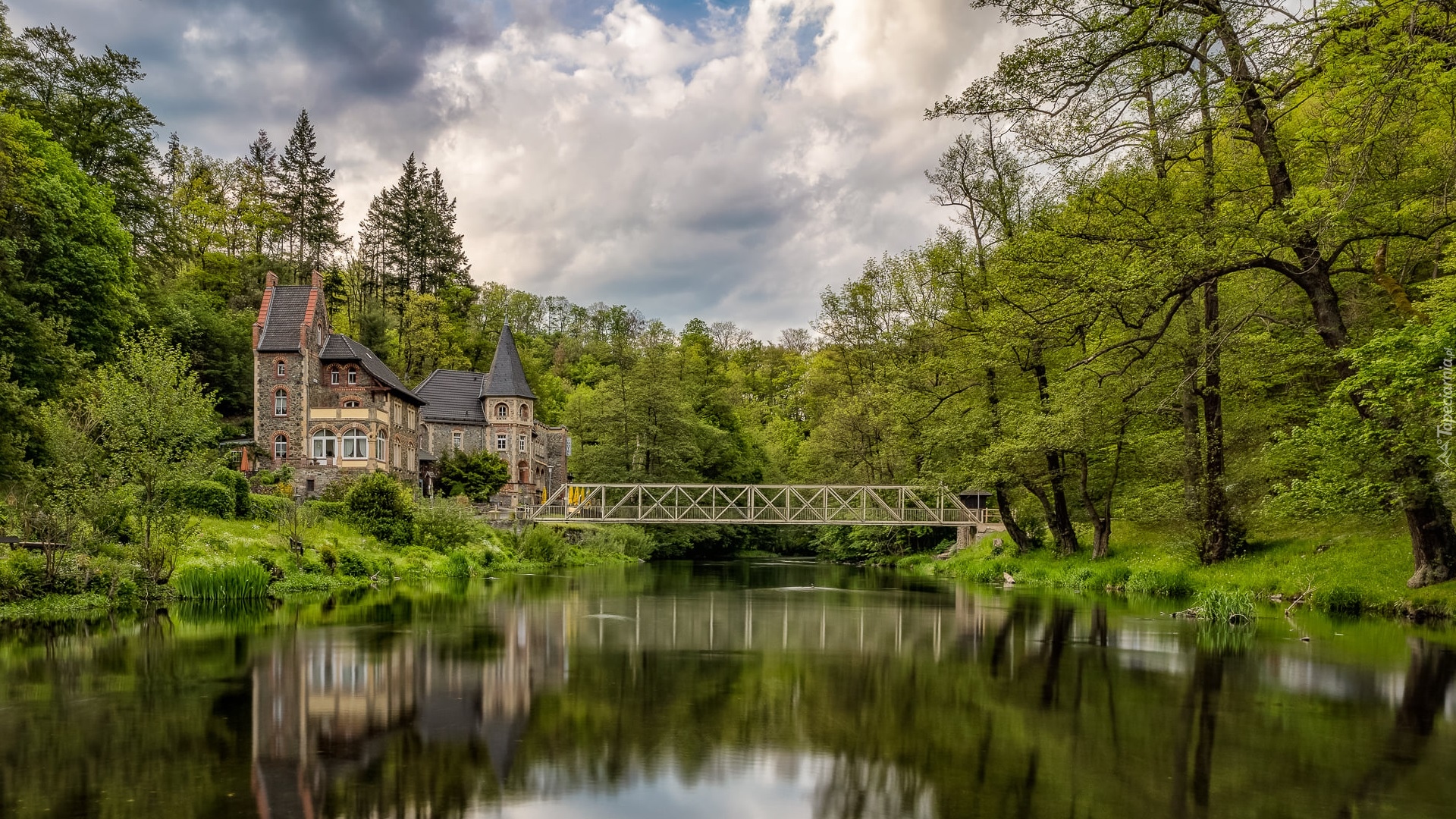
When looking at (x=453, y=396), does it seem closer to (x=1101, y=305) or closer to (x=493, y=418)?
(x=493, y=418)

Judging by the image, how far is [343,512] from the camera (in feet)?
106

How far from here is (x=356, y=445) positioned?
4603 centimetres

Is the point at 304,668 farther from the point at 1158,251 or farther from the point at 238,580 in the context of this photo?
the point at 1158,251

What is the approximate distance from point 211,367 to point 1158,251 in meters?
52.7

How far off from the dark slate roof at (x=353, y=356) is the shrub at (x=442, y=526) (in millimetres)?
13998

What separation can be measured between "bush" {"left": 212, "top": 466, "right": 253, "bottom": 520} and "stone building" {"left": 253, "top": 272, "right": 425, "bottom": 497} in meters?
16.8

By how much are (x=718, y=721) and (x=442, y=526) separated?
27.8 meters

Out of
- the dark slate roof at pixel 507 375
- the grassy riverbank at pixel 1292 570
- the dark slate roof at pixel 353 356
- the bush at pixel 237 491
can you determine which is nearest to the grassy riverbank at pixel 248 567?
the bush at pixel 237 491

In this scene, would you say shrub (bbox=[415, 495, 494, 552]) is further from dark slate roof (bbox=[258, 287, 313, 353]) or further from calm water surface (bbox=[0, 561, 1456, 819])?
calm water surface (bbox=[0, 561, 1456, 819])

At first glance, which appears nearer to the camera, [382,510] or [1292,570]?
[1292,570]

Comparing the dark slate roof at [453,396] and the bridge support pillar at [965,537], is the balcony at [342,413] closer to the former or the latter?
the dark slate roof at [453,396]

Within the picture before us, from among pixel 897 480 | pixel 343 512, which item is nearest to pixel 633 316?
pixel 897 480

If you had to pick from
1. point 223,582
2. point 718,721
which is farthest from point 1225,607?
point 223,582

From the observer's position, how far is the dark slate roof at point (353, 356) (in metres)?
46.6
